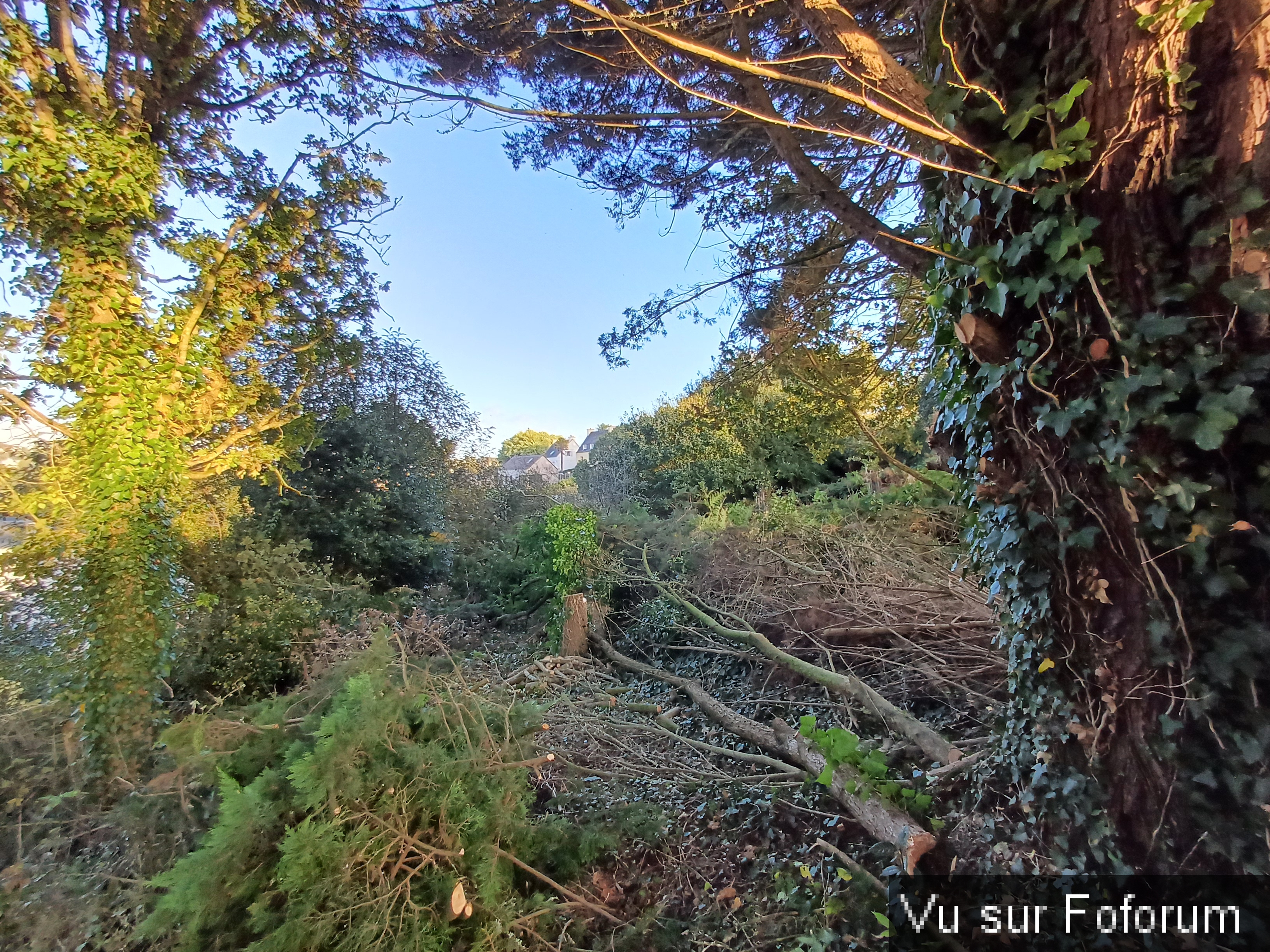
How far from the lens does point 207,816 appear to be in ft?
9.37

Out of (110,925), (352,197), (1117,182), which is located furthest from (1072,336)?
(352,197)

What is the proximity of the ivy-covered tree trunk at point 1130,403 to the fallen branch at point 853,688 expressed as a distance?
3.54 feet

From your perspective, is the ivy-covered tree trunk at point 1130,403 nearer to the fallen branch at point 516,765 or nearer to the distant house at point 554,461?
the fallen branch at point 516,765

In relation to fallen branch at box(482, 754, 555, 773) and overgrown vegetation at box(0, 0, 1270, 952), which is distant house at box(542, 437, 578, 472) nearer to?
overgrown vegetation at box(0, 0, 1270, 952)

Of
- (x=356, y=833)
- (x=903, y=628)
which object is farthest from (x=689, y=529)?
(x=356, y=833)

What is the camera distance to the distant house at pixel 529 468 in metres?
14.8

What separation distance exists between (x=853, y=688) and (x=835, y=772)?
1.33 metres

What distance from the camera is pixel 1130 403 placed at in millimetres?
1726

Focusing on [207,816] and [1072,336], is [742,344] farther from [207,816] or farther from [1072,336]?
[207,816]

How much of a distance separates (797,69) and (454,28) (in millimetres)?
2924

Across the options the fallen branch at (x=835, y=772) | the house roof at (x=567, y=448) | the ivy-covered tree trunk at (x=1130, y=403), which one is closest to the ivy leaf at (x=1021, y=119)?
the ivy-covered tree trunk at (x=1130, y=403)

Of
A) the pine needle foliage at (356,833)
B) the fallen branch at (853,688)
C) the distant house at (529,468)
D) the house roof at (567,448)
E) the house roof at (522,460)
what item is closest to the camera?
the pine needle foliage at (356,833)

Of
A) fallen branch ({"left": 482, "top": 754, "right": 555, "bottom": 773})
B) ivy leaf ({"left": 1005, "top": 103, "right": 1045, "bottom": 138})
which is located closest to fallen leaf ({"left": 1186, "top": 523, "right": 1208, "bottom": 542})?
ivy leaf ({"left": 1005, "top": 103, "right": 1045, "bottom": 138})

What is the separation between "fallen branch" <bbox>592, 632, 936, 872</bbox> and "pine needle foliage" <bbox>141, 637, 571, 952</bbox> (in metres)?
1.75
